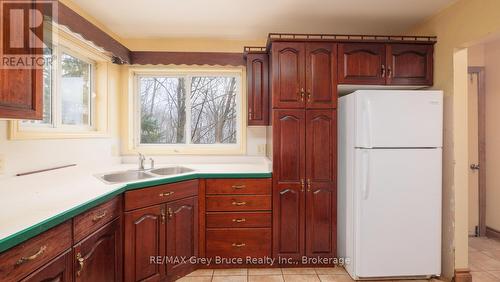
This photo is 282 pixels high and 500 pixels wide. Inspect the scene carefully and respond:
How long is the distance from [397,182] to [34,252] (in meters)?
2.34

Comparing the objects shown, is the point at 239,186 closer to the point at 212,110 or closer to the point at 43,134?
the point at 212,110

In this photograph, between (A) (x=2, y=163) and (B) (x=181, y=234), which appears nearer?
(A) (x=2, y=163)

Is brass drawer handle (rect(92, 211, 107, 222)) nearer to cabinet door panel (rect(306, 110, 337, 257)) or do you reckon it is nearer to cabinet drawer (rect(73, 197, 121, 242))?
cabinet drawer (rect(73, 197, 121, 242))

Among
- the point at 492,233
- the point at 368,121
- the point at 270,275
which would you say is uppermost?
the point at 368,121

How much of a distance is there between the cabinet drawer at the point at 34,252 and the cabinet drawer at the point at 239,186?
1.17 meters

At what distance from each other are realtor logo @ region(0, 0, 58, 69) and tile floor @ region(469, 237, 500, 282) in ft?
11.5

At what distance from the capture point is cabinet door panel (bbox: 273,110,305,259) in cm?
228

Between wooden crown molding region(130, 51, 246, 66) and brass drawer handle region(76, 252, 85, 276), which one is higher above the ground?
wooden crown molding region(130, 51, 246, 66)

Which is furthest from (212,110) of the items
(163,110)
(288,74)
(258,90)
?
(288,74)

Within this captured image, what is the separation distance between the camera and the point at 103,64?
2.60 m

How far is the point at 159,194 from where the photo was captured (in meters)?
1.97

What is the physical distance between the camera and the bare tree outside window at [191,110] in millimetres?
2957

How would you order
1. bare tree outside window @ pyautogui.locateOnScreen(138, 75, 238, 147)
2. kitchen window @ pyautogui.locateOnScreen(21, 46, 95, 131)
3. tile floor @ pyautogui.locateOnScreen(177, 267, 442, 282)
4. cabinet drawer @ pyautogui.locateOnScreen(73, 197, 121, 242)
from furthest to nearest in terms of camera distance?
bare tree outside window @ pyautogui.locateOnScreen(138, 75, 238, 147) < tile floor @ pyautogui.locateOnScreen(177, 267, 442, 282) < kitchen window @ pyautogui.locateOnScreen(21, 46, 95, 131) < cabinet drawer @ pyautogui.locateOnScreen(73, 197, 121, 242)

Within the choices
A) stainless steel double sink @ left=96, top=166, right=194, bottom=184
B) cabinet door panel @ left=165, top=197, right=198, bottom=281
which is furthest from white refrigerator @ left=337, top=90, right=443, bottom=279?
stainless steel double sink @ left=96, top=166, right=194, bottom=184
